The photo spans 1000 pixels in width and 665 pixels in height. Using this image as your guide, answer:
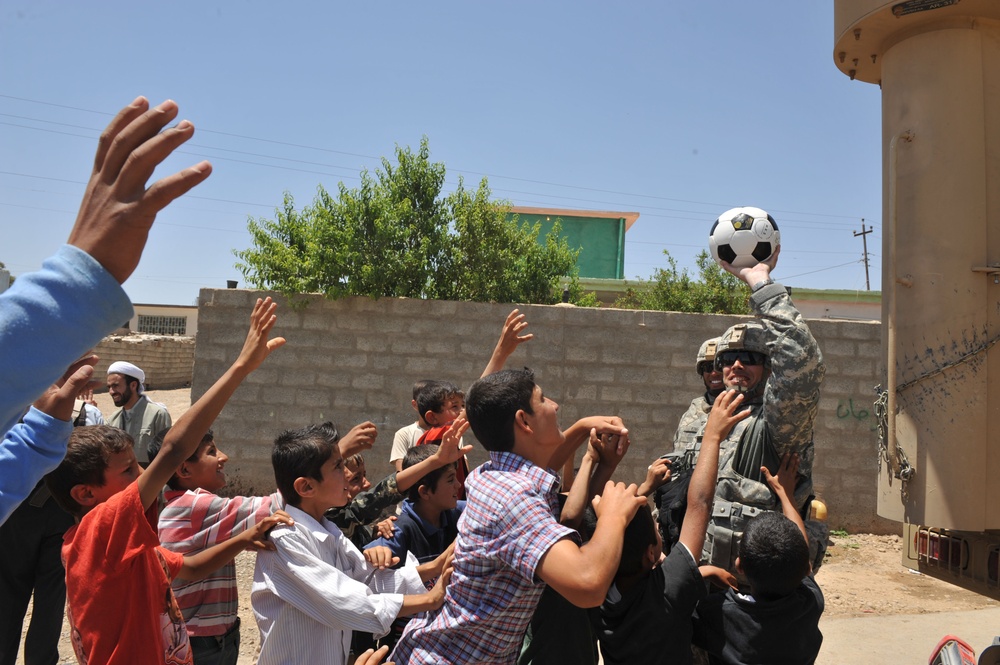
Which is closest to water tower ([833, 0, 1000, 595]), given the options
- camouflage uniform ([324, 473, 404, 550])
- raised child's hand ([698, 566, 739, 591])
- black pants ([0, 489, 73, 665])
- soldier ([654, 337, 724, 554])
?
soldier ([654, 337, 724, 554])

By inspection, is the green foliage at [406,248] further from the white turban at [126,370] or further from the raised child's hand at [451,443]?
the raised child's hand at [451,443]

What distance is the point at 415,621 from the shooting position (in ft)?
8.25

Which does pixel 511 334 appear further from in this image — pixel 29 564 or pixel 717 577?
pixel 29 564

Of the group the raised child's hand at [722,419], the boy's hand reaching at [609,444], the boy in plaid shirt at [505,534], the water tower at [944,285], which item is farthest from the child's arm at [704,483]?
the water tower at [944,285]

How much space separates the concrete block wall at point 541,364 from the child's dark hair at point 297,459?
200 inches

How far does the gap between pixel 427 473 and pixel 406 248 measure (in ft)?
17.3

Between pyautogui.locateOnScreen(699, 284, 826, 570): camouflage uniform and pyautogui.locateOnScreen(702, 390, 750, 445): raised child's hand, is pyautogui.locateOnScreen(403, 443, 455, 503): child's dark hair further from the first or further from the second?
pyautogui.locateOnScreen(702, 390, 750, 445): raised child's hand

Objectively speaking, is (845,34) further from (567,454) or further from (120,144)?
(120,144)

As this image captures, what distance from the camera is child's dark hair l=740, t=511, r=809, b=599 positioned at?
2.50 meters

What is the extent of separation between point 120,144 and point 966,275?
412cm

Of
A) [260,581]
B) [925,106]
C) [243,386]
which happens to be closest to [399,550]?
[260,581]

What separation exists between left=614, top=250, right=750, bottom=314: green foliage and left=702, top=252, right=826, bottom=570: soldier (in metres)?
7.97

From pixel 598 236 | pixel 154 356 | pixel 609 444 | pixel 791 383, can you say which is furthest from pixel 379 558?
pixel 598 236

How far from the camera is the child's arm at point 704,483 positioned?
2.48 metres
